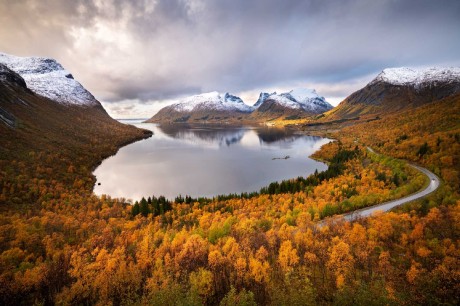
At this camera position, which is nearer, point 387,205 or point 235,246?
point 235,246

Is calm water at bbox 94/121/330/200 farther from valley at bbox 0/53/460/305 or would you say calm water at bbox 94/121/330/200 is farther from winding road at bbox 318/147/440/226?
winding road at bbox 318/147/440/226

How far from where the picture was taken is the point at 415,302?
36.9 m

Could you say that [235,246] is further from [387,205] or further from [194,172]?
[194,172]

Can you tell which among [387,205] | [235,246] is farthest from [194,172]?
[387,205]

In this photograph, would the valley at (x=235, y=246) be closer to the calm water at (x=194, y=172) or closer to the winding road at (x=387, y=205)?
the winding road at (x=387, y=205)

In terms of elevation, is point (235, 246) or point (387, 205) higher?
point (387, 205)

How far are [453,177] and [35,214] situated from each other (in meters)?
137

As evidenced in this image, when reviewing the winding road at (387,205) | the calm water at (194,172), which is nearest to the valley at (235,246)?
the winding road at (387,205)

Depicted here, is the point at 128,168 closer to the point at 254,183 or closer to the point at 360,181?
the point at 254,183

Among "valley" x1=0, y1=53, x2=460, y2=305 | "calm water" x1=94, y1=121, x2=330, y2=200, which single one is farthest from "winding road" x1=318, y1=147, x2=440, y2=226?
"calm water" x1=94, y1=121, x2=330, y2=200

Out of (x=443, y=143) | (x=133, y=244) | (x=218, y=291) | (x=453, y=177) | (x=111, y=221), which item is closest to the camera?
(x=218, y=291)

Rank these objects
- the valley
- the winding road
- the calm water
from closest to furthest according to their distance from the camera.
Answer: the valley, the winding road, the calm water

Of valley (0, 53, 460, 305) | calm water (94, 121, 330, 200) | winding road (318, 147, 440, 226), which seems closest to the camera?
valley (0, 53, 460, 305)

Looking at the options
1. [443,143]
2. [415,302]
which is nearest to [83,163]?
[415,302]
